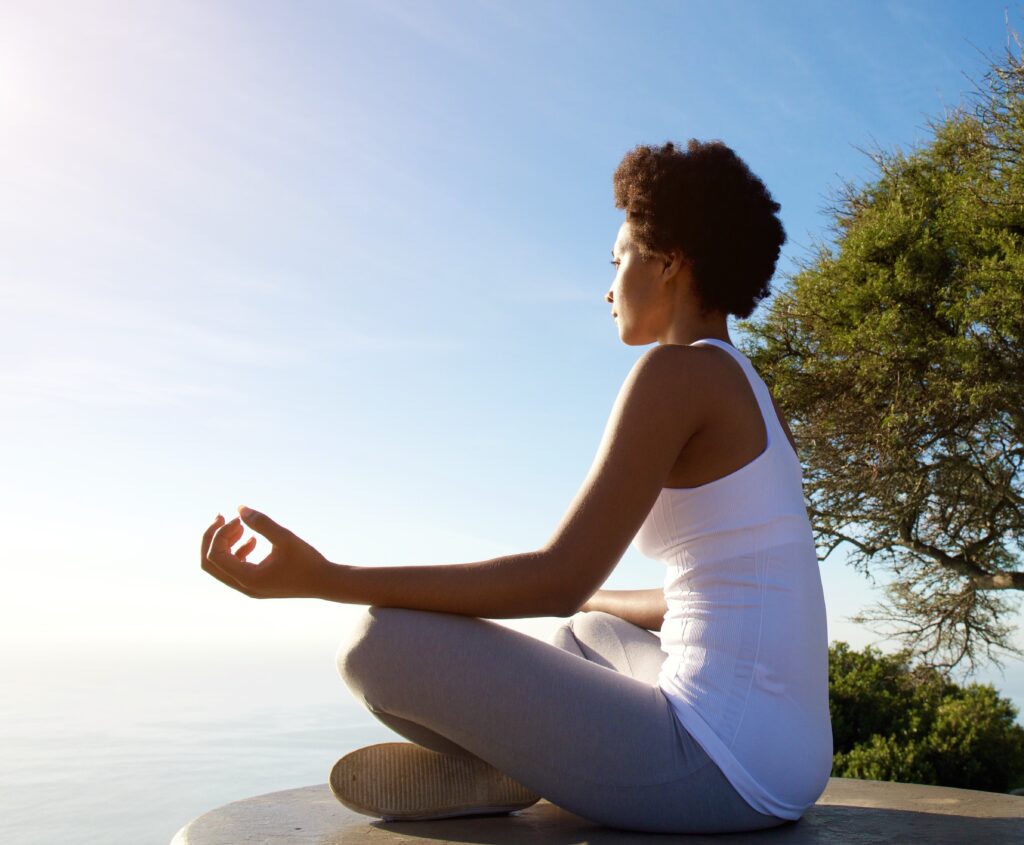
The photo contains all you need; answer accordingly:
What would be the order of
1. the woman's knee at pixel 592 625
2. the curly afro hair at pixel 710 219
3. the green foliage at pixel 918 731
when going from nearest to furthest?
the curly afro hair at pixel 710 219, the woman's knee at pixel 592 625, the green foliage at pixel 918 731

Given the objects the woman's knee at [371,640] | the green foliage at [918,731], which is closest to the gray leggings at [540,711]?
the woman's knee at [371,640]

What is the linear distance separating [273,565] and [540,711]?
0.61 meters

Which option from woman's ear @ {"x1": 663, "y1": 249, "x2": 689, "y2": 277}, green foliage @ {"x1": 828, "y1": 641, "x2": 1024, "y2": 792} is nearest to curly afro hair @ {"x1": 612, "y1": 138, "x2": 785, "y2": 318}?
woman's ear @ {"x1": 663, "y1": 249, "x2": 689, "y2": 277}

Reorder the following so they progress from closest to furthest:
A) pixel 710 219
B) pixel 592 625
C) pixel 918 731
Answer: pixel 710 219, pixel 592 625, pixel 918 731

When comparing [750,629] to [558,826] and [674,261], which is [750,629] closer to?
[558,826]

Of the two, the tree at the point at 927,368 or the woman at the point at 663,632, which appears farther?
the tree at the point at 927,368

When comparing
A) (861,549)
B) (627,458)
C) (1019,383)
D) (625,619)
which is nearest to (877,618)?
(861,549)

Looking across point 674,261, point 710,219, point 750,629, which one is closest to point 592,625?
point 750,629

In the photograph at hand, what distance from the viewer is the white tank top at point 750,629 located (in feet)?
6.63

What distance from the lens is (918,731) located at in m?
10.2

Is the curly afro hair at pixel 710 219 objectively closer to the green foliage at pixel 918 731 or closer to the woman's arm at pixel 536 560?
the woman's arm at pixel 536 560

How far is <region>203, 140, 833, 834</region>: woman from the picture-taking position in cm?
198

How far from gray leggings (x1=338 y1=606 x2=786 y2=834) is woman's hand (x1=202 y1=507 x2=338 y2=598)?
0.16 meters

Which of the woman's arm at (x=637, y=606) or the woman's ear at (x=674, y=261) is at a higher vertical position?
the woman's ear at (x=674, y=261)
